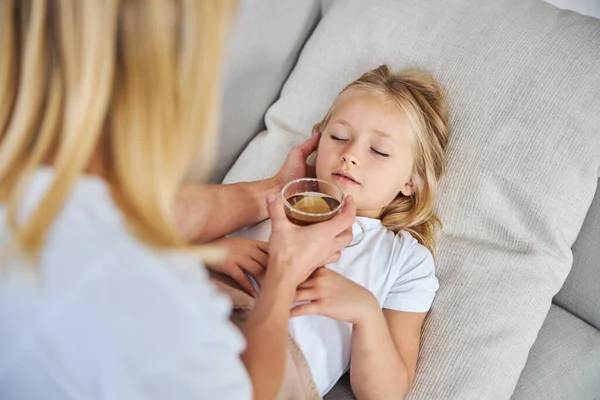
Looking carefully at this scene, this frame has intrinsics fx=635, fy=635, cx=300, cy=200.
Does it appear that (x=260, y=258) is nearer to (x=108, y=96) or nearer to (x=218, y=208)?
(x=218, y=208)

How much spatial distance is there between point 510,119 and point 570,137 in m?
0.13

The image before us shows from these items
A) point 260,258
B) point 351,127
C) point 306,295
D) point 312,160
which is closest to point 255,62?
point 312,160

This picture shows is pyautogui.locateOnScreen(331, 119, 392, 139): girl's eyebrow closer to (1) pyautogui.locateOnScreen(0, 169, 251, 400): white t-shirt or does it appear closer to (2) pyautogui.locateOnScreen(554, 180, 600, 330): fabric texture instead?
(2) pyautogui.locateOnScreen(554, 180, 600, 330): fabric texture

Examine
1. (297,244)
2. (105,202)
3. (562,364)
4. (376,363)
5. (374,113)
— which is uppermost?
(105,202)

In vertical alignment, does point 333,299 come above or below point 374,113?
below

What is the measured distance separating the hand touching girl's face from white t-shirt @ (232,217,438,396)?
0.28 feet

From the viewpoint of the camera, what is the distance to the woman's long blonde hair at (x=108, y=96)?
65 cm

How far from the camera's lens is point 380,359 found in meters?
1.18

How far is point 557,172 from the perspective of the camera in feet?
4.57

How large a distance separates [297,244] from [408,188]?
1.57 ft

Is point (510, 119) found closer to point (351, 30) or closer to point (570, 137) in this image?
point (570, 137)

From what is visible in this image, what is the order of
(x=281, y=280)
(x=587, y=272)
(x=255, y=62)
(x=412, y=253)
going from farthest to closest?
1. (x=255, y=62)
2. (x=587, y=272)
3. (x=412, y=253)
4. (x=281, y=280)

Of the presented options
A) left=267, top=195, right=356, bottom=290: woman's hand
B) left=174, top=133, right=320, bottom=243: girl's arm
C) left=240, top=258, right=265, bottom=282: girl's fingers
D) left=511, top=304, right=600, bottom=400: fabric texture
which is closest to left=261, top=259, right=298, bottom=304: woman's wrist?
left=267, top=195, right=356, bottom=290: woman's hand

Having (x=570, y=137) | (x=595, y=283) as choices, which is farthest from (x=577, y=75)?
(x=595, y=283)
